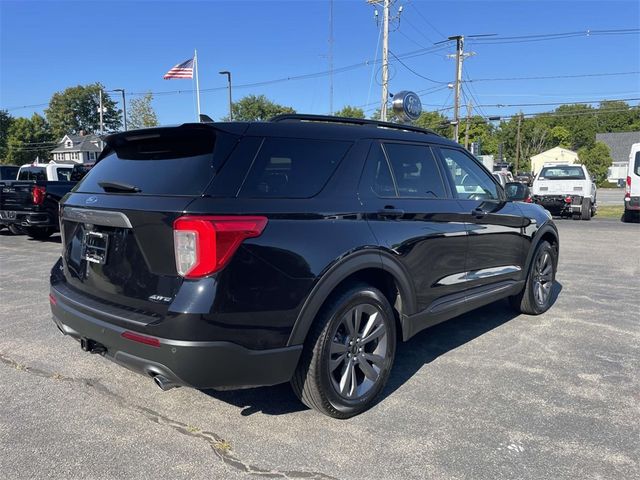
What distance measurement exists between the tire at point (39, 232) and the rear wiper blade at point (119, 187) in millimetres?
9569

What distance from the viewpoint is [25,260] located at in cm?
888

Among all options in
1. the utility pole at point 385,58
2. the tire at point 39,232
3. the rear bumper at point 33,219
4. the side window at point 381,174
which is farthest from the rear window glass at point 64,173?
the side window at point 381,174

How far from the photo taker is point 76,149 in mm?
72938

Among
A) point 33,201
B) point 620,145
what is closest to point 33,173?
point 33,201

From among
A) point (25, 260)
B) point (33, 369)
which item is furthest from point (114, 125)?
point (33, 369)

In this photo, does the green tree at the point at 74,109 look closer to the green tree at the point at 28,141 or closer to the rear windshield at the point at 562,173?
the green tree at the point at 28,141

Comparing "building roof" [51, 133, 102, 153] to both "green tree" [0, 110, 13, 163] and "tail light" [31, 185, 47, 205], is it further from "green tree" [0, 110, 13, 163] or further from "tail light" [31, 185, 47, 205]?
"tail light" [31, 185, 47, 205]

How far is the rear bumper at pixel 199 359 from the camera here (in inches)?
98.5

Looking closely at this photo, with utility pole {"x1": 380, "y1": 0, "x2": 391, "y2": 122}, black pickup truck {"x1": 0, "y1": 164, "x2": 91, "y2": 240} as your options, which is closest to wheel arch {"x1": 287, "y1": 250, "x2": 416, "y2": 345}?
black pickup truck {"x1": 0, "y1": 164, "x2": 91, "y2": 240}

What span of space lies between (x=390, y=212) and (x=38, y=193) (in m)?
9.62

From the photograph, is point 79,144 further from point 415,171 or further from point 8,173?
point 415,171

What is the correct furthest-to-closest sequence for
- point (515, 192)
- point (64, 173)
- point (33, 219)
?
point (64, 173) < point (33, 219) < point (515, 192)

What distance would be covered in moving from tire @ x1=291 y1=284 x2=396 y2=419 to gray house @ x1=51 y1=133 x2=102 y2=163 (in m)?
73.1

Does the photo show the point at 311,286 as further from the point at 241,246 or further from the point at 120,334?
the point at 120,334
